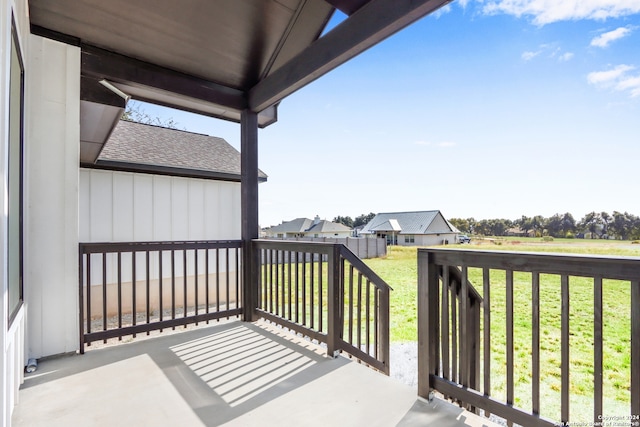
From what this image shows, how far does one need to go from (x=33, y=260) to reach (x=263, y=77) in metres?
2.70

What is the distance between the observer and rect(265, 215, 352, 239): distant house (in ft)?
76.7

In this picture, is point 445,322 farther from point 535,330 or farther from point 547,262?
point 547,262

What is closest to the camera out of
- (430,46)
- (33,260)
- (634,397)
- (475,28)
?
(634,397)

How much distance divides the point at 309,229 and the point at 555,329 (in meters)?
19.9

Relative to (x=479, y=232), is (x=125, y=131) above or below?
above

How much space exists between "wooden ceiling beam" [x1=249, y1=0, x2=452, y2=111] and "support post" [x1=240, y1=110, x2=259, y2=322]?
1.39ft

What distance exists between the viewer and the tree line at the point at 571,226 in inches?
84.4

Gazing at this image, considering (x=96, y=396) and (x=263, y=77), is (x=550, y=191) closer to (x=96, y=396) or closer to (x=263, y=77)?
(x=263, y=77)

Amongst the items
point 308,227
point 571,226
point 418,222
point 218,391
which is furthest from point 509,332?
point 308,227

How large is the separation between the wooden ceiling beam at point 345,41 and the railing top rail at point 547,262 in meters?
1.54

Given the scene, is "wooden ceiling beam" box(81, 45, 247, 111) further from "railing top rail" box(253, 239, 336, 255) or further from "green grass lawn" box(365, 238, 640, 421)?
→ "green grass lawn" box(365, 238, 640, 421)

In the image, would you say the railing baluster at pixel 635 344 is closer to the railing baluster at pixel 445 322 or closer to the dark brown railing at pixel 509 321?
the dark brown railing at pixel 509 321

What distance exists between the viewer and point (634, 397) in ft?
4.35

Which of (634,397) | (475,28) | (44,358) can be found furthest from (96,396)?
(475,28)
